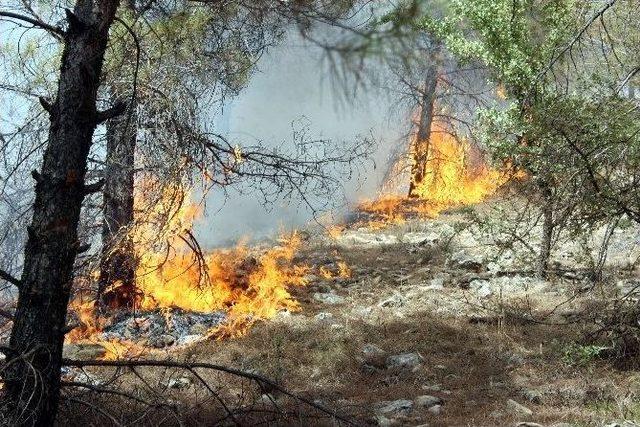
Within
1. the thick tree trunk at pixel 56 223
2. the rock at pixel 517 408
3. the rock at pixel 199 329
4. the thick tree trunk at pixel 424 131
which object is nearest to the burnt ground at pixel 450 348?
the rock at pixel 517 408

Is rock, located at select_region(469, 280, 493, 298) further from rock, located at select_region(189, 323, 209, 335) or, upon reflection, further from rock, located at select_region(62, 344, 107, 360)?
rock, located at select_region(62, 344, 107, 360)

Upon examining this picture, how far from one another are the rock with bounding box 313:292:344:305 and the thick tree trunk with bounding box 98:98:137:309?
294cm

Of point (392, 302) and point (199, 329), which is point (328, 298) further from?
point (199, 329)

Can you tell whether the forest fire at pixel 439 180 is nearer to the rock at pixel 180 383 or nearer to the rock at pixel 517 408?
the rock at pixel 180 383

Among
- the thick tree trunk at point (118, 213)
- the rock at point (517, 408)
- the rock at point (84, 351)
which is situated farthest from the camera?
the rock at point (84, 351)

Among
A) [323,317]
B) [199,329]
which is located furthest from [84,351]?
[323,317]

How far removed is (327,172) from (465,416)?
420 cm

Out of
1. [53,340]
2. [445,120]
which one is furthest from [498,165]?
[445,120]

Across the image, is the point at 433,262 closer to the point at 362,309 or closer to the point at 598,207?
the point at 362,309

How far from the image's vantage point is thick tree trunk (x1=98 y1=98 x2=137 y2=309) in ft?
19.0

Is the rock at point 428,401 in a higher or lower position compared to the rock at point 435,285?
lower

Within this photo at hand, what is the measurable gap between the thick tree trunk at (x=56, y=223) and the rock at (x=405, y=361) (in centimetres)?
403

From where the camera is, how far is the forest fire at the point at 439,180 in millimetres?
18531

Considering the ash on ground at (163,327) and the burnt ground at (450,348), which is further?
the ash on ground at (163,327)
